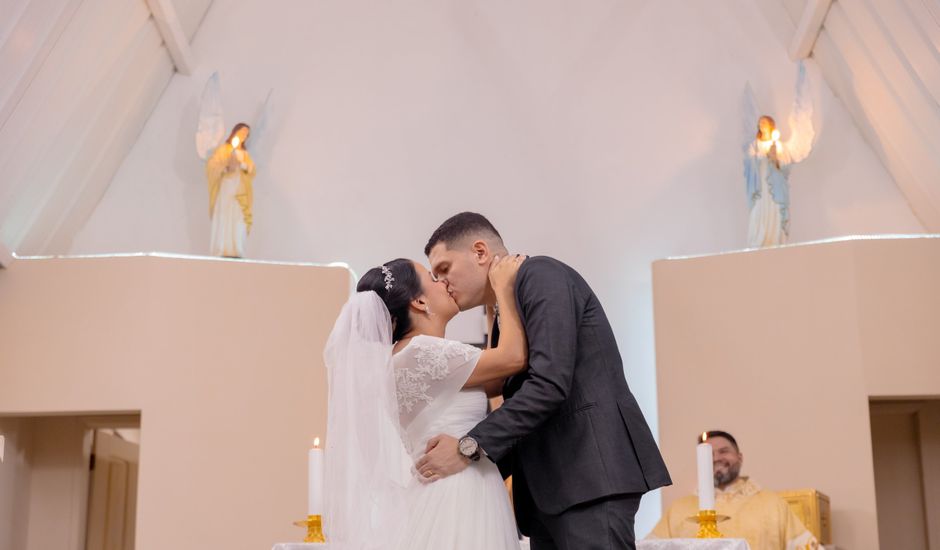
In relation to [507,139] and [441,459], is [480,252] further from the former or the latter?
[507,139]

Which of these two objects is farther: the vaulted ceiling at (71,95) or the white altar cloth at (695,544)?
the vaulted ceiling at (71,95)

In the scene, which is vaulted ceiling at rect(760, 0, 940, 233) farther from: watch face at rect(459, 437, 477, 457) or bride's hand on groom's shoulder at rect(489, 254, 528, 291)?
watch face at rect(459, 437, 477, 457)

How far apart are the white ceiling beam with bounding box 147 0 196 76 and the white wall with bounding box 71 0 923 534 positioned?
0.12 meters

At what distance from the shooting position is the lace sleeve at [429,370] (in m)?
3.33

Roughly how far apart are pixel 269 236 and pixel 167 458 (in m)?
1.97

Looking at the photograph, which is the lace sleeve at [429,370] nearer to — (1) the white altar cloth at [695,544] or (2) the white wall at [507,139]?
(1) the white altar cloth at [695,544]

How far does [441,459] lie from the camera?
3.25 meters

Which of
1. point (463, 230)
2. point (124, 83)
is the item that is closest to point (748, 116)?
point (124, 83)

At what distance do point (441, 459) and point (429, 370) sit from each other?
0.81 feet

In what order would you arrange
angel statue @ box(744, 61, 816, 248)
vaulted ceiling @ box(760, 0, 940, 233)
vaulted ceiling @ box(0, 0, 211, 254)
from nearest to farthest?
vaulted ceiling @ box(0, 0, 211, 254) < vaulted ceiling @ box(760, 0, 940, 233) < angel statue @ box(744, 61, 816, 248)

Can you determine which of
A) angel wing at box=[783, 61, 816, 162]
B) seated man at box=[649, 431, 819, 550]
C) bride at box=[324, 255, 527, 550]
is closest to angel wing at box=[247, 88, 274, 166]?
angel wing at box=[783, 61, 816, 162]

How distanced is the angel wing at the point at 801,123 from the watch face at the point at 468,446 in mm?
5360

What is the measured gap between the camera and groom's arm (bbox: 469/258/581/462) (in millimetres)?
3092

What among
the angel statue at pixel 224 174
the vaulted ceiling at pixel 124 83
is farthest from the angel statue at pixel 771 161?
the angel statue at pixel 224 174
